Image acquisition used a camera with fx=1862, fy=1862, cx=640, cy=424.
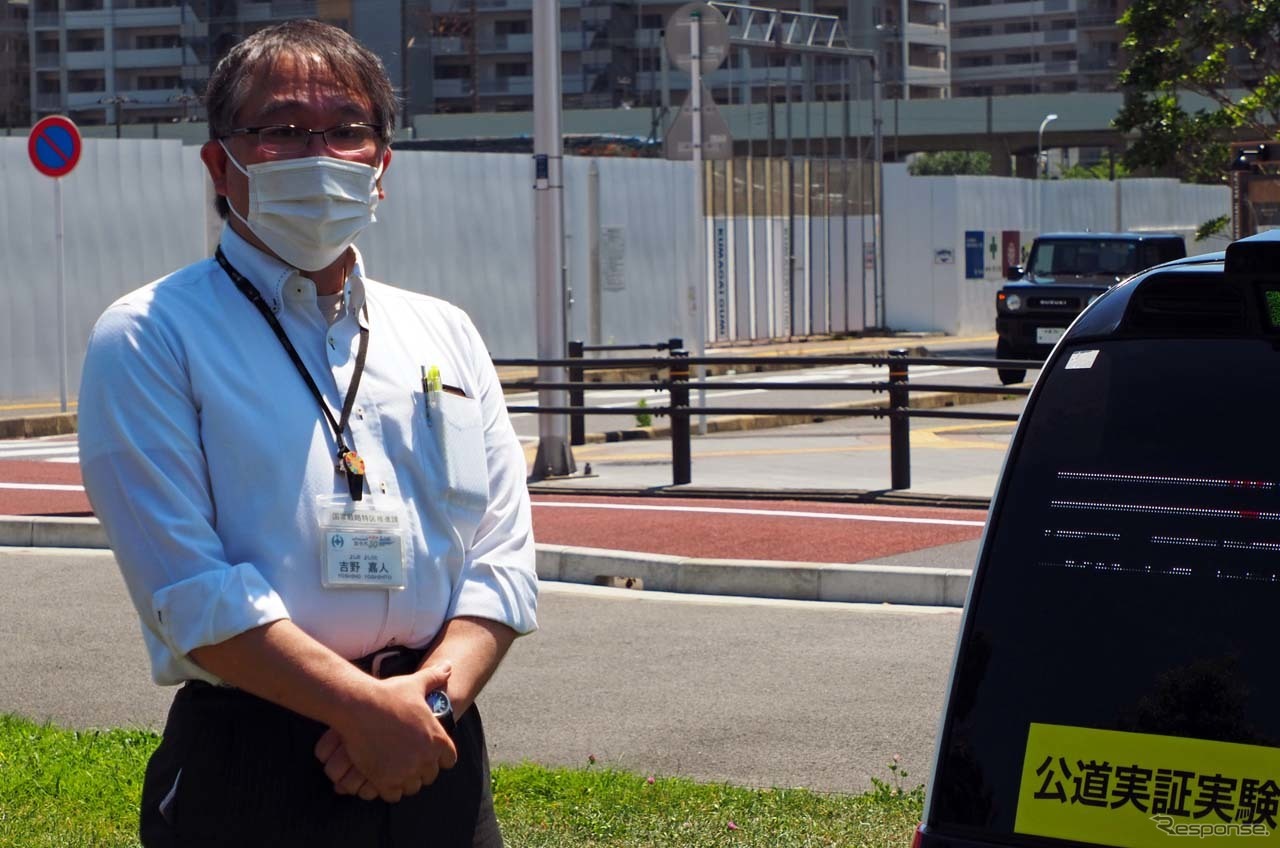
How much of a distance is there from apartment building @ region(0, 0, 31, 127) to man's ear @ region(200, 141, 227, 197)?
227 ft

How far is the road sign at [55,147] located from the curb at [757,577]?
35.1 ft

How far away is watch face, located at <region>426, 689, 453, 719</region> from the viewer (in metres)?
2.87

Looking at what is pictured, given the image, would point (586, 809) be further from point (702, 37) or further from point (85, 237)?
point (85, 237)

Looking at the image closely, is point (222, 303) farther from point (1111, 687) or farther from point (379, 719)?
point (1111, 687)

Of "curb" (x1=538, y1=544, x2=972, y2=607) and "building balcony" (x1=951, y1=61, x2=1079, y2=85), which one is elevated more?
"building balcony" (x1=951, y1=61, x2=1079, y2=85)

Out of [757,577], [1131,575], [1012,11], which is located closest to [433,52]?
[757,577]

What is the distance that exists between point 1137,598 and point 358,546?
45.9 inches

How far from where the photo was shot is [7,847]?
540 cm

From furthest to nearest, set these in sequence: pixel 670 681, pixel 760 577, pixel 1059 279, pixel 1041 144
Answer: pixel 1041 144 → pixel 1059 279 → pixel 760 577 → pixel 670 681

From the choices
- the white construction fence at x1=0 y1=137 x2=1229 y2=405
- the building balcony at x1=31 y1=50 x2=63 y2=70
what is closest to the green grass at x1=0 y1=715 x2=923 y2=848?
the white construction fence at x1=0 y1=137 x2=1229 y2=405

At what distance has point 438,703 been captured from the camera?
2.88 meters

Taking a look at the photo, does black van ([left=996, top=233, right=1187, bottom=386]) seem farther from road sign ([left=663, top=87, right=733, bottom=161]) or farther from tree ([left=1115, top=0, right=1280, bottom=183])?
road sign ([left=663, top=87, right=733, bottom=161])

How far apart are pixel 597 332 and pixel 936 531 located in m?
14.0

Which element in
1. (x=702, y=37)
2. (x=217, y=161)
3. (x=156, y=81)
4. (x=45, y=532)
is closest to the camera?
(x=217, y=161)
